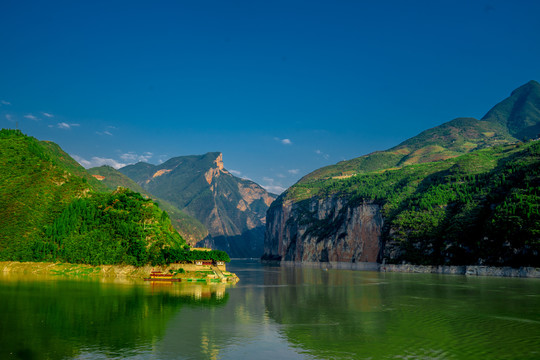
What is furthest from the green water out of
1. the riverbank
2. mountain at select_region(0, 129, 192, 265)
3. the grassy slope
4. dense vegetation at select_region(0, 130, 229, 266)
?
the grassy slope

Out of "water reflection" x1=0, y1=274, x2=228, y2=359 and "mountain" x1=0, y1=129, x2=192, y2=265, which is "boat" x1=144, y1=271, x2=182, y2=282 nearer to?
"mountain" x1=0, y1=129, x2=192, y2=265

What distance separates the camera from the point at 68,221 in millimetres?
149500

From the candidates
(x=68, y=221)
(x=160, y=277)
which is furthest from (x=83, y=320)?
(x=68, y=221)

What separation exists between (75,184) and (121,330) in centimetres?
13978

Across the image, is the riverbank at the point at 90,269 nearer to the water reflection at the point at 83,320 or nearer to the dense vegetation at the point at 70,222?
the dense vegetation at the point at 70,222

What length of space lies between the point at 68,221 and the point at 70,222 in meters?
0.82

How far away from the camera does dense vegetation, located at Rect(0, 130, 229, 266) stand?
138 m

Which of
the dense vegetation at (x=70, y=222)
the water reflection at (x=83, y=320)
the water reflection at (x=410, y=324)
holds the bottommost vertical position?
the water reflection at (x=410, y=324)

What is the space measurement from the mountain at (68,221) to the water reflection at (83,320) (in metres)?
53.2

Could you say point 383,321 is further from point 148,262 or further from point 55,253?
point 55,253

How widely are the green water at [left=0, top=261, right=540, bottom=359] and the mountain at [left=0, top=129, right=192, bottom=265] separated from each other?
191 ft

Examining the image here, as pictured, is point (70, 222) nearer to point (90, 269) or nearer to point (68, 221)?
point (68, 221)

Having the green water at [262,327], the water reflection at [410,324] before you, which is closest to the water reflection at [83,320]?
the green water at [262,327]

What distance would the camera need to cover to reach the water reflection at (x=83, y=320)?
38.2 m
